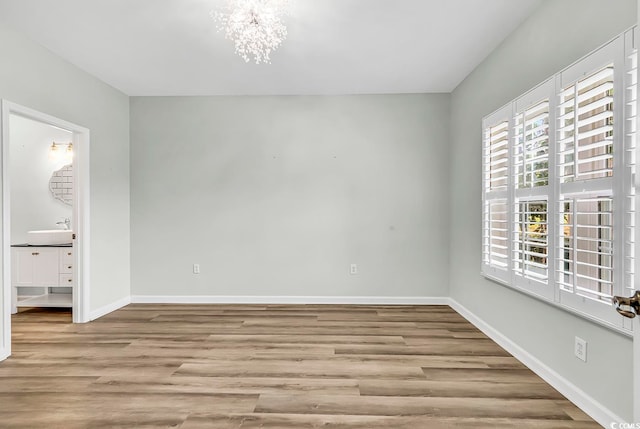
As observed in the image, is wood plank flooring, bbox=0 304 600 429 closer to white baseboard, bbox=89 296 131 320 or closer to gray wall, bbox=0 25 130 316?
white baseboard, bbox=89 296 131 320

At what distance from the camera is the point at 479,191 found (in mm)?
3639

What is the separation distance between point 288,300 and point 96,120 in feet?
10.2

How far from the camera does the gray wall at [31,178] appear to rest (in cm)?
479

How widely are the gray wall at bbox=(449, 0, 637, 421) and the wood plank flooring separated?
0.78 ft

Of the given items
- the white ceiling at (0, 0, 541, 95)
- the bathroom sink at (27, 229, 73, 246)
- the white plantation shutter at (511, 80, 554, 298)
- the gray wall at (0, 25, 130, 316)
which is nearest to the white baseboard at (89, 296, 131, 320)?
the gray wall at (0, 25, 130, 316)

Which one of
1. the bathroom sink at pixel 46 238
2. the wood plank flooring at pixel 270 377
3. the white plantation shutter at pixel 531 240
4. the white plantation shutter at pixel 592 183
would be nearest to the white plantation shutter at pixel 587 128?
the white plantation shutter at pixel 592 183

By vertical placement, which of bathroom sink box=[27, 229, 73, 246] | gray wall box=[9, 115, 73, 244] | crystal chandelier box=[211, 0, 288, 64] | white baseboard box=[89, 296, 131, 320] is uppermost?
crystal chandelier box=[211, 0, 288, 64]

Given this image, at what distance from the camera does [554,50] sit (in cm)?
241

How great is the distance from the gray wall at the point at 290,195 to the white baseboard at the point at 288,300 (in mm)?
63

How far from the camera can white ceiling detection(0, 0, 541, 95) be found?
103 inches

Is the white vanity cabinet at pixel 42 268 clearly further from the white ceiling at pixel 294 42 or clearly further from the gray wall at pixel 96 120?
the white ceiling at pixel 294 42

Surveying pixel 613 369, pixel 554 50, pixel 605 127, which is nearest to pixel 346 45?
pixel 554 50

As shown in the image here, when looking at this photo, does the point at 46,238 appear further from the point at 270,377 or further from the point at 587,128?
the point at 587,128

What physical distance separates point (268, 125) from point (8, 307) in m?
3.17
